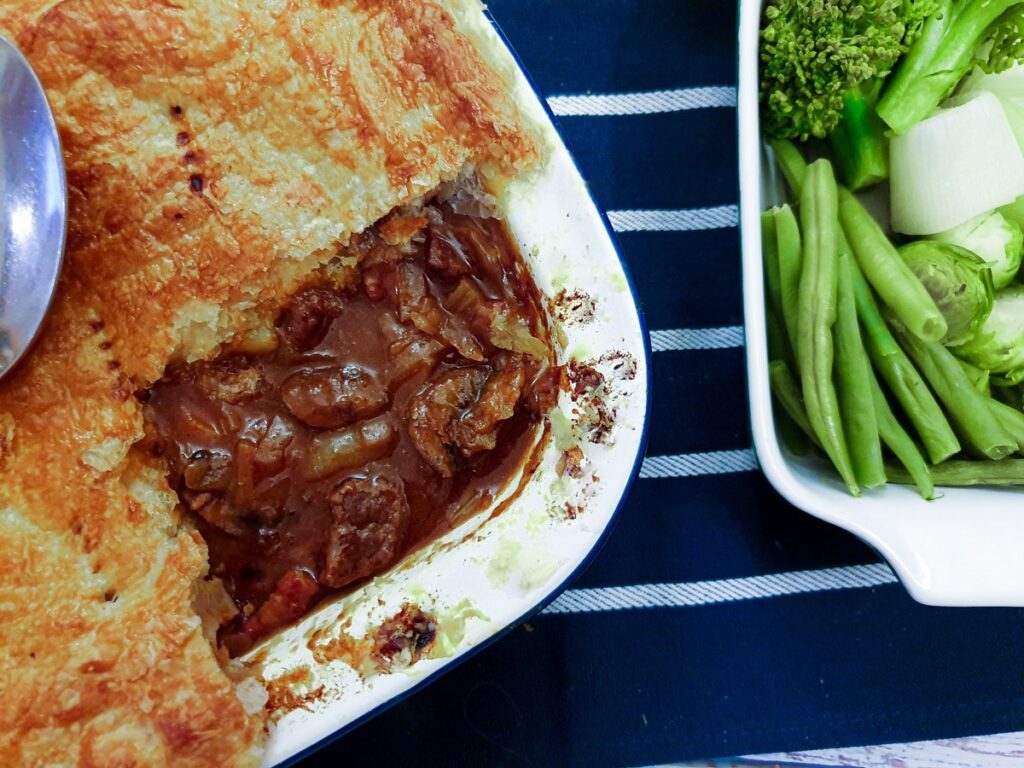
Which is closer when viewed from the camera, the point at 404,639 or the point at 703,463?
the point at 404,639

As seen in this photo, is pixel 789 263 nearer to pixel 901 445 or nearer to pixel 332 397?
pixel 901 445

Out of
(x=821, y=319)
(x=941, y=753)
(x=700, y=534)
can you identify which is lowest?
(x=941, y=753)

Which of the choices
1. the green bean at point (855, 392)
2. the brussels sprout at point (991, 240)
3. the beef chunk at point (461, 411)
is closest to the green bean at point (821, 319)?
the green bean at point (855, 392)

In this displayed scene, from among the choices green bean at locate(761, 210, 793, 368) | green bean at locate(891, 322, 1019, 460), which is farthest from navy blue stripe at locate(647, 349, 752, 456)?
green bean at locate(891, 322, 1019, 460)

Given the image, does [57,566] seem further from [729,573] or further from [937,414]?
[937,414]

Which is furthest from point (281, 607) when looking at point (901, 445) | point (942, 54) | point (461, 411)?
point (942, 54)

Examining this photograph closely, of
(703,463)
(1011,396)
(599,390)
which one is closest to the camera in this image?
(599,390)

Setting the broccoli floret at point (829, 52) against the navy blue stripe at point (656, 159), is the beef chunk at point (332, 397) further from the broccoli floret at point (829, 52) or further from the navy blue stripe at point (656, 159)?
the broccoli floret at point (829, 52)
